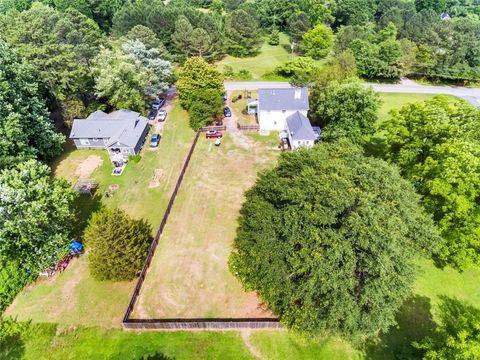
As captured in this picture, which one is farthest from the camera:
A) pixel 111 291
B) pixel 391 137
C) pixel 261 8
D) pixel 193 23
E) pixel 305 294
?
pixel 261 8

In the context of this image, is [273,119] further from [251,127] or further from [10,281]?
[10,281]

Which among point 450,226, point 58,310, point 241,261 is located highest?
point 450,226

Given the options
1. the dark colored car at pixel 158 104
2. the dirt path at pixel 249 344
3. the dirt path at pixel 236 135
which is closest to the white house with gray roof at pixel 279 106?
the dirt path at pixel 236 135

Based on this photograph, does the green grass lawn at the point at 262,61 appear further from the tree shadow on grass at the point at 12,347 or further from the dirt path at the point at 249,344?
the tree shadow on grass at the point at 12,347

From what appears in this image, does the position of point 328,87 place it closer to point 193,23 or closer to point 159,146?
point 159,146

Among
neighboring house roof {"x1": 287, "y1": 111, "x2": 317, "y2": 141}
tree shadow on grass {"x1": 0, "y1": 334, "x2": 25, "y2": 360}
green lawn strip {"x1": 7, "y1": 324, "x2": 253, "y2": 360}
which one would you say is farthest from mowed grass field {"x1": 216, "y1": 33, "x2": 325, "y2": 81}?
tree shadow on grass {"x1": 0, "y1": 334, "x2": 25, "y2": 360}

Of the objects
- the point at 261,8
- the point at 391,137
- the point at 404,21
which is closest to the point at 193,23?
the point at 261,8

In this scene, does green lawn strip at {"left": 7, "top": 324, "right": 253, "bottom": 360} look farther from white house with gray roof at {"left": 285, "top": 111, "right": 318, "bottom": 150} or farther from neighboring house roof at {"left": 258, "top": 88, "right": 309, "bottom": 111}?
neighboring house roof at {"left": 258, "top": 88, "right": 309, "bottom": 111}
